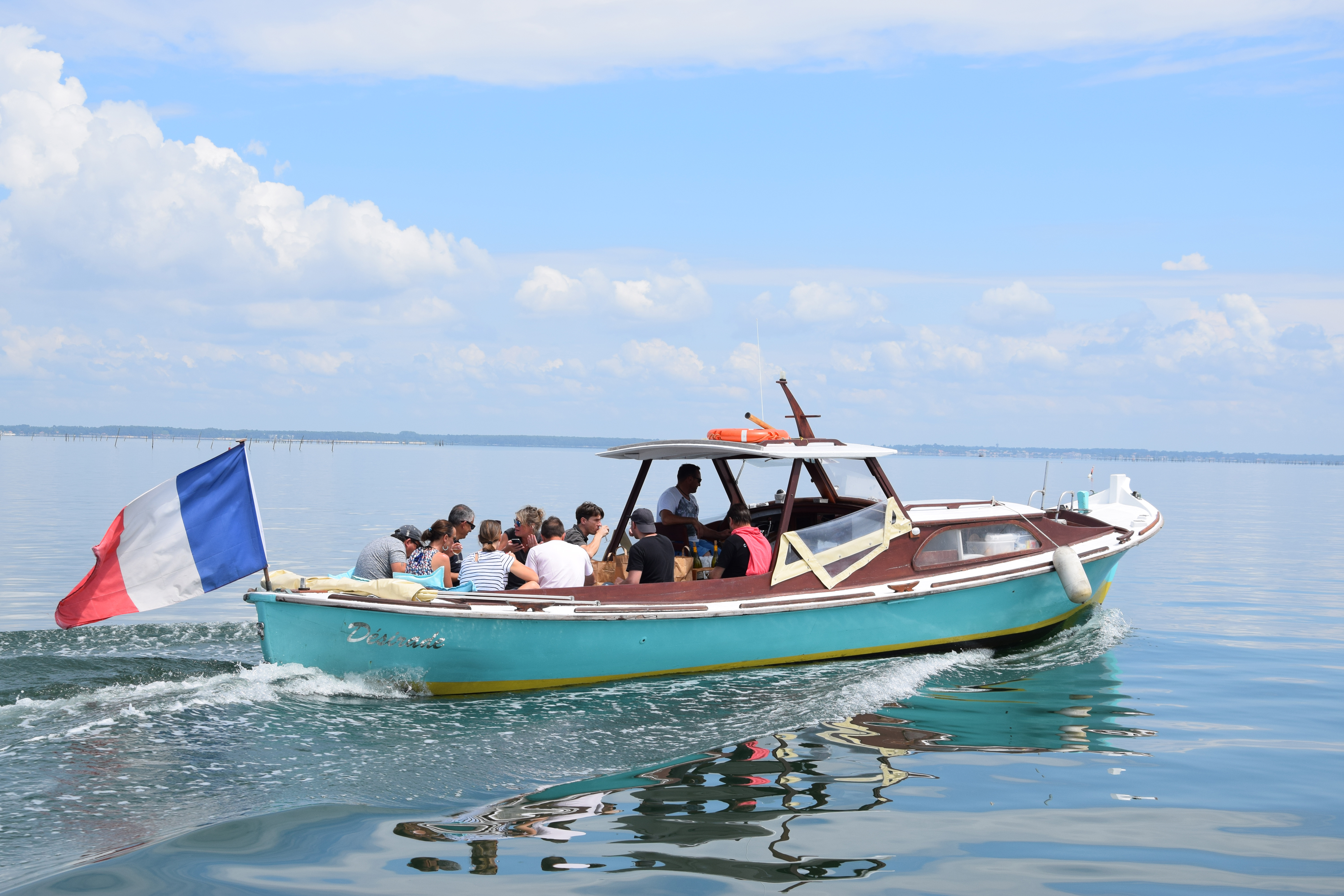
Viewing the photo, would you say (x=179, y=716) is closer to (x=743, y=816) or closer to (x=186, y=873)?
(x=186, y=873)

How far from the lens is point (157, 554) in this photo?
8344mm

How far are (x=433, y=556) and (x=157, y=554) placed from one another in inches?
102

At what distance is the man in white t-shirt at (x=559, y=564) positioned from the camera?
9.66 metres

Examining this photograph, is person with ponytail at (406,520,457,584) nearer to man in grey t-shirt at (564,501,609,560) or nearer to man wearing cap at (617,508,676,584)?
man in grey t-shirt at (564,501,609,560)

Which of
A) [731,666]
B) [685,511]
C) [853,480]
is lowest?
[731,666]

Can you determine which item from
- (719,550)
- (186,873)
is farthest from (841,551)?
(186,873)

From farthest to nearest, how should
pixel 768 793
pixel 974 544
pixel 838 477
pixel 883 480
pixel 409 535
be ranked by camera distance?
1. pixel 838 477
2. pixel 974 544
3. pixel 883 480
4. pixel 409 535
5. pixel 768 793

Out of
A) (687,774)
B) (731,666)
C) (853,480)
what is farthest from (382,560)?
(853,480)

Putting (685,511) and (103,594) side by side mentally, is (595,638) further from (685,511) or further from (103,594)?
(103,594)

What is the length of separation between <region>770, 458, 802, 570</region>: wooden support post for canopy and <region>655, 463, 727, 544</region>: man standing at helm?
1348 millimetres

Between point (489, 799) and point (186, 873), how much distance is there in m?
1.77

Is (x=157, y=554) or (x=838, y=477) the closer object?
(x=157, y=554)

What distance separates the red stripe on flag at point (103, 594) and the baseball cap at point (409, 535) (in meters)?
2.72

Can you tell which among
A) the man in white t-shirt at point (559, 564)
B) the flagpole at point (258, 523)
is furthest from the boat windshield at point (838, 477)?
the flagpole at point (258, 523)
